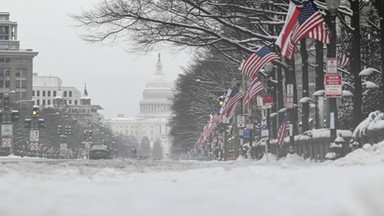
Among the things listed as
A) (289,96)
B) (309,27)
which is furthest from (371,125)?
(289,96)

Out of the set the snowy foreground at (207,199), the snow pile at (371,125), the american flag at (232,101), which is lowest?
the snowy foreground at (207,199)

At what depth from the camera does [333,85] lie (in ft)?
69.2

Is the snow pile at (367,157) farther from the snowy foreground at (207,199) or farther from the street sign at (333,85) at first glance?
the street sign at (333,85)

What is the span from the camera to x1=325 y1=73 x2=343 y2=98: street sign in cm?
2102

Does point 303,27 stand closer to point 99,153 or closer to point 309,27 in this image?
point 309,27

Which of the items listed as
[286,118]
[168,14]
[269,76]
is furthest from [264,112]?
[168,14]

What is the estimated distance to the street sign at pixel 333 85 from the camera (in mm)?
21016

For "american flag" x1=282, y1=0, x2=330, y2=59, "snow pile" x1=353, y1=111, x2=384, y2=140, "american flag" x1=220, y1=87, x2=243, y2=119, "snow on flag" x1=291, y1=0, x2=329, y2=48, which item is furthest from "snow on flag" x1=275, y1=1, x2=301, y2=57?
→ "american flag" x1=220, y1=87, x2=243, y2=119

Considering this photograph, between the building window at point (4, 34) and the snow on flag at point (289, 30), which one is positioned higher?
the building window at point (4, 34)

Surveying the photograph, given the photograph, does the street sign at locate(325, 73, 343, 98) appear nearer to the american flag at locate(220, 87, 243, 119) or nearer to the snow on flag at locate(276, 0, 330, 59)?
the snow on flag at locate(276, 0, 330, 59)

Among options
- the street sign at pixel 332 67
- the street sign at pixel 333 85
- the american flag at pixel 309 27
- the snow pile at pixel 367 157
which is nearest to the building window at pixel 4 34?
the american flag at pixel 309 27

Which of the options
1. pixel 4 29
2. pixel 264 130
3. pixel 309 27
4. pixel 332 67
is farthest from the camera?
pixel 4 29

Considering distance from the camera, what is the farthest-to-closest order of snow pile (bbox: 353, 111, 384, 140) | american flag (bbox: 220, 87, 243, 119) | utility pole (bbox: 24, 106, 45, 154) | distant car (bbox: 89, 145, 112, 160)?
distant car (bbox: 89, 145, 112, 160) → utility pole (bbox: 24, 106, 45, 154) → american flag (bbox: 220, 87, 243, 119) → snow pile (bbox: 353, 111, 384, 140)

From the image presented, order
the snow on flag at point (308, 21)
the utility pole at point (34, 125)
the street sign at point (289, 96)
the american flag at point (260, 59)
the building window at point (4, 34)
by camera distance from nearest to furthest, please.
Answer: the snow on flag at point (308, 21), the american flag at point (260, 59), the street sign at point (289, 96), the utility pole at point (34, 125), the building window at point (4, 34)
